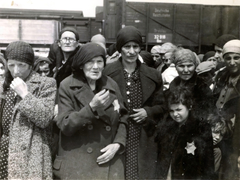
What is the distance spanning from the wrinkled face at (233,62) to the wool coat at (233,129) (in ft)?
0.26

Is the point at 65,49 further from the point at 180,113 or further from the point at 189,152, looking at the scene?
the point at 189,152

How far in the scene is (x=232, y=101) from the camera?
119 inches

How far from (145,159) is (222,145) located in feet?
2.77

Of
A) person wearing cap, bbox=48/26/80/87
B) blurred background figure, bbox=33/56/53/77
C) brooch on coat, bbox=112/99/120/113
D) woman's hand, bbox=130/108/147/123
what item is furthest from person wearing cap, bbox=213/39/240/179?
blurred background figure, bbox=33/56/53/77

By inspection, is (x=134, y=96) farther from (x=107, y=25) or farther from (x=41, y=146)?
(x=107, y=25)

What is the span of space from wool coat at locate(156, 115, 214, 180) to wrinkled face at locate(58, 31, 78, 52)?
5.08ft

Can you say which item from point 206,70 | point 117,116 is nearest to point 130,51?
point 117,116

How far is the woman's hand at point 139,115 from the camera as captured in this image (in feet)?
9.29

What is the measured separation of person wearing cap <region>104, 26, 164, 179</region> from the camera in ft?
9.38

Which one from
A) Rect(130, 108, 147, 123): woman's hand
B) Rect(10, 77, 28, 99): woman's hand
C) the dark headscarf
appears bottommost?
Rect(130, 108, 147, 123): woman's hand

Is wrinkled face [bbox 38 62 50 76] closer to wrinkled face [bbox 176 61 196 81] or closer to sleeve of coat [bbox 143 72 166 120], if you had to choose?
sleeve of coat [bbox 143 72 166 120]

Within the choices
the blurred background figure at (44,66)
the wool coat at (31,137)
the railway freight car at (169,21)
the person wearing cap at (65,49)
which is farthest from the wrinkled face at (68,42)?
the railway freight car at (169,21)

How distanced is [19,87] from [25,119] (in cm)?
27

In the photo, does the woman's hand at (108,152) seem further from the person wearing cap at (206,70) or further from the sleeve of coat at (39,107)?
the person wearing cap at (206,70)
